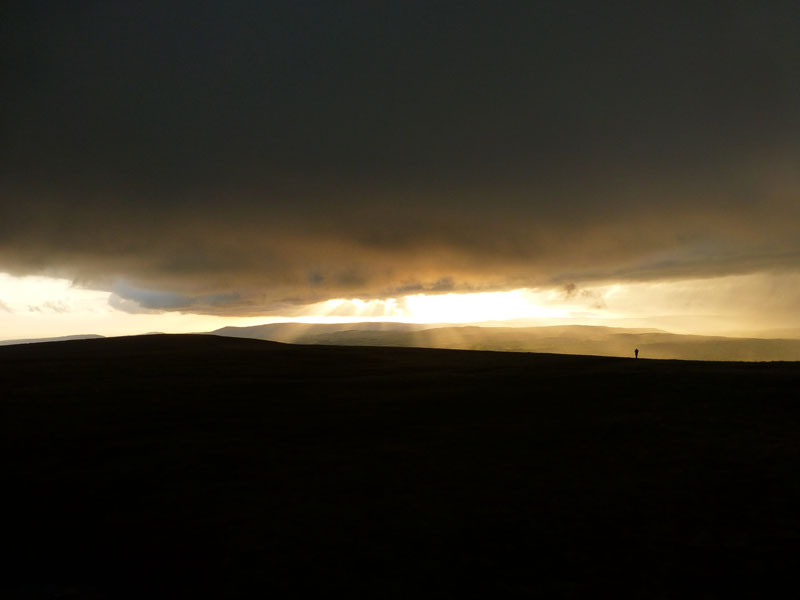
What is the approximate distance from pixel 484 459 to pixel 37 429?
14.6 metres

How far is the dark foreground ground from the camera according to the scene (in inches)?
299

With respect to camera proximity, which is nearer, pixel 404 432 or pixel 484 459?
pixel 484 459

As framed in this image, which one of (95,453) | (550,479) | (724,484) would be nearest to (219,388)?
(95,453)

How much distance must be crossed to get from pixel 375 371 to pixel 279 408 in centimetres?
1274

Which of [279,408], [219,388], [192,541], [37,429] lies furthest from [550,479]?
[219,388]

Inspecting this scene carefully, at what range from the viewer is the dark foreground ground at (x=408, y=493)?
299 inches

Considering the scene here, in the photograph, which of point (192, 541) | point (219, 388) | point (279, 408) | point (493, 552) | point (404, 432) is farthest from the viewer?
point (219, 388)

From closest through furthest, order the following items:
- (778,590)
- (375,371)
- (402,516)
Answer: (778,590), (402,516), (375,371)

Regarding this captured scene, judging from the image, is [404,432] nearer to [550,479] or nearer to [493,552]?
[550,479]

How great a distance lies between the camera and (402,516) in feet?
31.6

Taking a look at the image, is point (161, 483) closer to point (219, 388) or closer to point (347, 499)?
point (347, 499)

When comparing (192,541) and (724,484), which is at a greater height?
(724,484)

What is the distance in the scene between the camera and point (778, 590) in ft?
23.0

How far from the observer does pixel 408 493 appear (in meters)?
10.8
